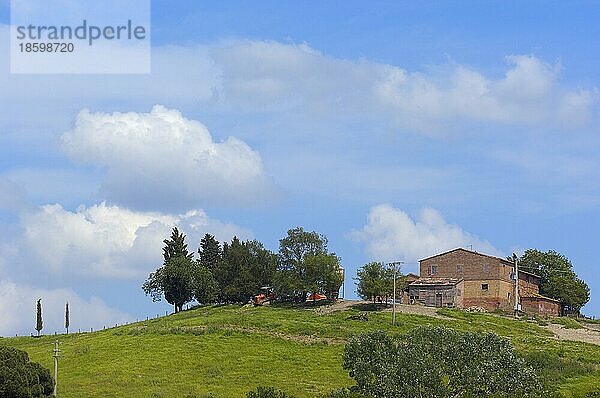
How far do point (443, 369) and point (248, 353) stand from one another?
94.3 feet

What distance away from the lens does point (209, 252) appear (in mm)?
132625

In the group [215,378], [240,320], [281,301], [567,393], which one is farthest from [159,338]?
[567,393]

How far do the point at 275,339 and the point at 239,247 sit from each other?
37.2 metres

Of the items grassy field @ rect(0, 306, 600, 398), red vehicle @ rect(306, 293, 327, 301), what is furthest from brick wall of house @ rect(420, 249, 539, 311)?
red vehicle @ rect(306, 293, 327, 301)

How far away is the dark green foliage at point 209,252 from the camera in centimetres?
13175

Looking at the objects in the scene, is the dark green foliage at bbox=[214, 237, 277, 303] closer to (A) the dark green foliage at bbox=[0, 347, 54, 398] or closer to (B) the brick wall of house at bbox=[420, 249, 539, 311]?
(B) the brick wall of house at bbox=[420, 249, 539, 311]

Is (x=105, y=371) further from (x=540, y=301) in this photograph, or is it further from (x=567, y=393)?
(x=540, y=301)

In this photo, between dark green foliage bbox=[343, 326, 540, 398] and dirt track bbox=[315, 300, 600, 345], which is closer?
dark green foliage bbox=[343, 326, 540, 398]

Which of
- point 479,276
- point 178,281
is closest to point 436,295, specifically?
point 479,276

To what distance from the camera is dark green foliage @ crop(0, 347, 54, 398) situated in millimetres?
58344

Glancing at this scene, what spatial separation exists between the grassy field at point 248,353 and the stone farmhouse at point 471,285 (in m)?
9.78

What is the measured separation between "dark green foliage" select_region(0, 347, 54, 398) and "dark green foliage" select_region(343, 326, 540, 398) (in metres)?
21.0

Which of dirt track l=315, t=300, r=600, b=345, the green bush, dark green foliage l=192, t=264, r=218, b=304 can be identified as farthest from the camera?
dark green foliage l=192, t=264, r=218, b=304

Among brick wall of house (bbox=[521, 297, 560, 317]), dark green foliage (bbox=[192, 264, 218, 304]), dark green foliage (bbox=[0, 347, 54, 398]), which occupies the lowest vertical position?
dark green foliage (bbox=[0, 347, 54, 398])
